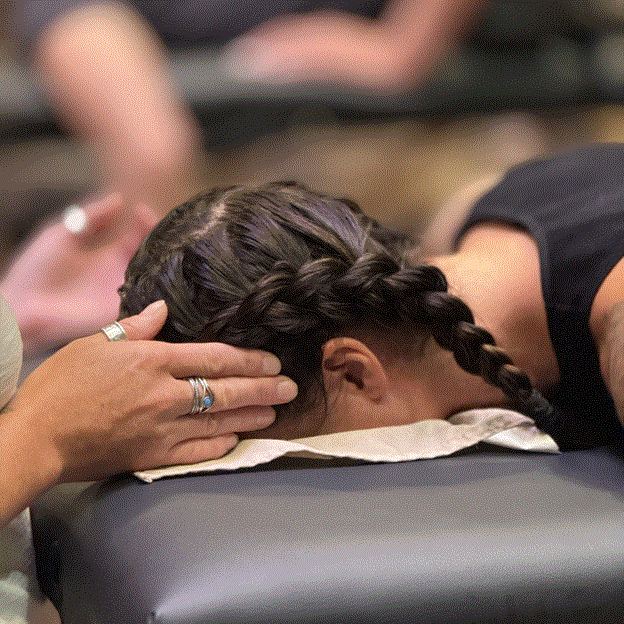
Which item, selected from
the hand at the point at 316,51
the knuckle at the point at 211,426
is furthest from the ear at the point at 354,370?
the hand at the point at 316,51

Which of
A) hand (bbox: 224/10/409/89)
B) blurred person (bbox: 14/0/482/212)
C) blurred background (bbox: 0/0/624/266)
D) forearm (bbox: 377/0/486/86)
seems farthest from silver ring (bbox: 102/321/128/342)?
forearm (bbox: 377/0/486/86)

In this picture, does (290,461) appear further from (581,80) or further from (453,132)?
(581,80)

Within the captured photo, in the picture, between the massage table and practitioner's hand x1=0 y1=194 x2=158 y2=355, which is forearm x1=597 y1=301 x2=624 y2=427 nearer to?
the massage table

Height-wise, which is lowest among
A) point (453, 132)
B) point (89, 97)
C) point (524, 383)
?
point (453, 132)

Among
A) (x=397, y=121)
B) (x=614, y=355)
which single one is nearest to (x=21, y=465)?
(x=614, y=355)

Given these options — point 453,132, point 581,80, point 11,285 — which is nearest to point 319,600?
point 11,285

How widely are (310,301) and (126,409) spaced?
176 millimetres

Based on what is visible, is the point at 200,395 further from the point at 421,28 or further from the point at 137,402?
the point at 421,28

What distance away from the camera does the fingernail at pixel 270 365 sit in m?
0.71

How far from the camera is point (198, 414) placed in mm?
705

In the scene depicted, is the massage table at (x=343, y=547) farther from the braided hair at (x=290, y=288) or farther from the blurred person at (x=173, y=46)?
the blurred person at (x=173, y=46)

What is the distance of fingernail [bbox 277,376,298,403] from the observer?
0.72 meters

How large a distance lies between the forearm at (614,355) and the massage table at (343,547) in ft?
0.23

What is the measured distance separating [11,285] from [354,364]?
606 millimetres
